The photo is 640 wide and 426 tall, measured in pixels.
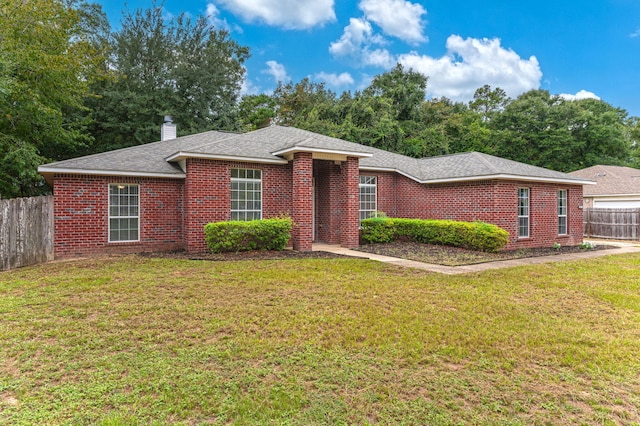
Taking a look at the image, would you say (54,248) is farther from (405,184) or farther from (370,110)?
(370,110)

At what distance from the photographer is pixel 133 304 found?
5.73 meters

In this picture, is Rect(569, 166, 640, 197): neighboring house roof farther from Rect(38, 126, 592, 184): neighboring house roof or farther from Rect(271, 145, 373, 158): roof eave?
Rect(271, 145, 373, 158): roof eave

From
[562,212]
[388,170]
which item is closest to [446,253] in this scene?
[388,170]

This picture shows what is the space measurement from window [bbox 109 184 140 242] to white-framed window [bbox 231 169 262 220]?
3010 millimetres

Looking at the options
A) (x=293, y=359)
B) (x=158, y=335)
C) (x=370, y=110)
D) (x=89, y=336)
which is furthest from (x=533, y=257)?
(x=370, y=110)

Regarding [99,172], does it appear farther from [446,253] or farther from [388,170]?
[446,253]

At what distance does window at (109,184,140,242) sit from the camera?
11.1m

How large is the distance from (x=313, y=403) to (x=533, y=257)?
1068cm

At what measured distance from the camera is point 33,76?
13.2 metres

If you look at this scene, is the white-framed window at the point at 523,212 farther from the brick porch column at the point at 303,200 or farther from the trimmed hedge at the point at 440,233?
the brick porch column at the point at 303,200

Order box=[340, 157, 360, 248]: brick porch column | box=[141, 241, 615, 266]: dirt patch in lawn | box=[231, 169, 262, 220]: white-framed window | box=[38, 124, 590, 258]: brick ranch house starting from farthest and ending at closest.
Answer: box=[340, 157, 360, 248]: brick porch column, box=[231, 169, 262, 220]: white-framed window, box=[38, 124, 590, 258]: brick ranch house, box=[141, 241, 615, 266]: dirt patch in lawn

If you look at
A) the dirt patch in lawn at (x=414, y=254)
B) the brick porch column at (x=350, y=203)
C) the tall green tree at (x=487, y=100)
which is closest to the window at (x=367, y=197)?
the brick porch column at (x=350, y=203)

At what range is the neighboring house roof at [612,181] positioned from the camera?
69.8 feet

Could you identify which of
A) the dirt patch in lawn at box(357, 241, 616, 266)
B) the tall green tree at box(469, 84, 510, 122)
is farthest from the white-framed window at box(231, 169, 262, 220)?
the tall green tree at box(469, 84, 510, 122)
